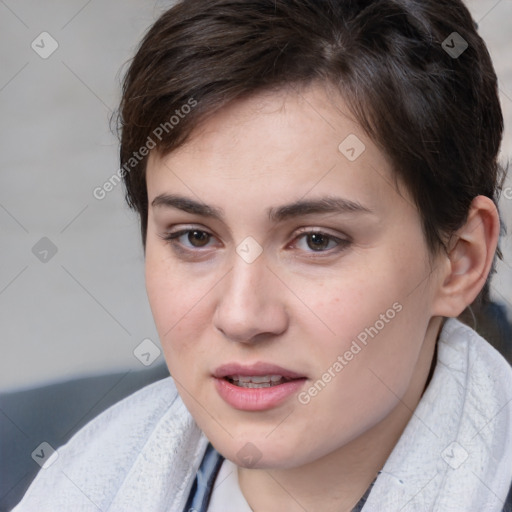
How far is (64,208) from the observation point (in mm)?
2205

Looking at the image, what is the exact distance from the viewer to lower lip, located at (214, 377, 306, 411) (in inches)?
51.5

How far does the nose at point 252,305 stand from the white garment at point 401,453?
1.23ft

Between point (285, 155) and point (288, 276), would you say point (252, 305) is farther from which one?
point (285, 155)

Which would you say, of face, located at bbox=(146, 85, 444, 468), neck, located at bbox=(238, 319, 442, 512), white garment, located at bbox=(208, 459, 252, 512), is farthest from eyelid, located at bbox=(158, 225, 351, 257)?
white garment, located at bbox=(208, 459, 252, 512)

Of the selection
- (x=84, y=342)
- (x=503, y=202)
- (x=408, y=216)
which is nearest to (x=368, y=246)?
(x=408, y=216)

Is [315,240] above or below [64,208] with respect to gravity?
below

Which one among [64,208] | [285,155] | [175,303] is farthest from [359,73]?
[64,208]

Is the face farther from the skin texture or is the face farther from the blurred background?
the blurred background

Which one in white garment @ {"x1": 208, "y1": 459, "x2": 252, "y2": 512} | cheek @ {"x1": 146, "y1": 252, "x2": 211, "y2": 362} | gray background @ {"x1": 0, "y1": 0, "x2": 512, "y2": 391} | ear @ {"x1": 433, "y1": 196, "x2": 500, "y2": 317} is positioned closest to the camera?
cheek @ {"x1": 146, "y1": 252, "x2": 211, "y2": 362}

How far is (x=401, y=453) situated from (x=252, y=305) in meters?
0.42

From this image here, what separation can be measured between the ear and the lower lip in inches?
11.4

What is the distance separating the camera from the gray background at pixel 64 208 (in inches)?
86.1

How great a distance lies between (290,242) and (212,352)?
197mm

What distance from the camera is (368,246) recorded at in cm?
131
